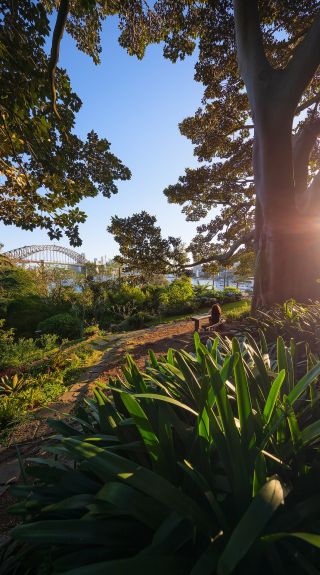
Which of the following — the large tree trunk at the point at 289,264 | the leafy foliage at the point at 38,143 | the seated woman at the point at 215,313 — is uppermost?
the leafy foliage at the point at 38,143

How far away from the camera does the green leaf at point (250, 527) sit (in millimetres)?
645

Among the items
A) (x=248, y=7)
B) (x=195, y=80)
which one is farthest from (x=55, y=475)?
(x=195, y=80)

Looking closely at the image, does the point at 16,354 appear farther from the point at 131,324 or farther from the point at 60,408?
the point at 131,324

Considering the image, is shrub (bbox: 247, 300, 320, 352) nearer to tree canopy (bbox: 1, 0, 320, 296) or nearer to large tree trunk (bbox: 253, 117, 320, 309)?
large tree trunk (bbox: 253, 117, 320, 309)

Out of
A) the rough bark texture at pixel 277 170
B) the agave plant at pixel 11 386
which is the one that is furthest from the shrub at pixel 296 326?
the agave plant at pixel 11 386

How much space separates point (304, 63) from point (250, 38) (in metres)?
1.38

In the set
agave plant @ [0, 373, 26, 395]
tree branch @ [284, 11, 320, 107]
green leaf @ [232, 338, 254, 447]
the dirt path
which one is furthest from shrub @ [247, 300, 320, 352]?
tree branch @ [284, 11, 320, 107]

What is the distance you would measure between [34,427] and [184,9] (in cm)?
788

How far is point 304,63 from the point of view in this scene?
442 cm

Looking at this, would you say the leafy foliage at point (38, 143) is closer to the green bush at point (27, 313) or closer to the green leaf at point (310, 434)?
the green leaf at point (310, 434)

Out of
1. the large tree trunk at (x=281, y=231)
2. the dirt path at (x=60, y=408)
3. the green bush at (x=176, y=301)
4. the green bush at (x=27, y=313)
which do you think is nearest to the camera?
the dirt path at (x=60, y=408)

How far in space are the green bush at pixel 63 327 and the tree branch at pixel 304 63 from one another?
7.75 metres

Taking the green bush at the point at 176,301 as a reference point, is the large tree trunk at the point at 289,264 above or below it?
above

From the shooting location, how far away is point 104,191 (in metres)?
4.48
